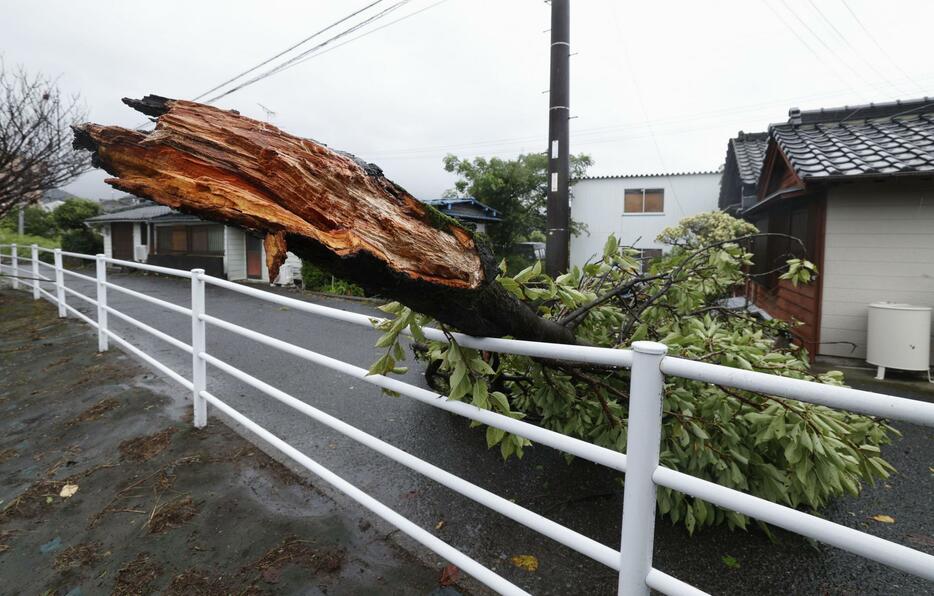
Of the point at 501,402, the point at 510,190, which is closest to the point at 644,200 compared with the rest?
the point at 510,190

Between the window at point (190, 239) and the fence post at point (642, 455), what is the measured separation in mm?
19055

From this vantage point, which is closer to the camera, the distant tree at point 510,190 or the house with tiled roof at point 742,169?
the house with tiled roof at point 742,169

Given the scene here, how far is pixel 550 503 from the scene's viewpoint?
2578 mm

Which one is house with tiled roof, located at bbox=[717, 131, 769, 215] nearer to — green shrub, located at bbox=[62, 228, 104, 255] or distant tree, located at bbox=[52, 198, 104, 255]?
green shrub, located at bbox=[62, 228, 104, 255]

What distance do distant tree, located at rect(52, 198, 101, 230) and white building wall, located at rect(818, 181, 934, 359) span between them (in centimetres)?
3159

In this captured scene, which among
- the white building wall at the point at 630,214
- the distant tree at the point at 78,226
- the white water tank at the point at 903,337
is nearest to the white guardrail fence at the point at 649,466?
the white water tank at the point at 903,337

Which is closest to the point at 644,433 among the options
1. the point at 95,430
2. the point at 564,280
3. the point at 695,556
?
the point at 564,280

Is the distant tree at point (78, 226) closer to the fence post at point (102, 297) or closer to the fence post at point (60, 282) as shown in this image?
the fence post at point (60, 282)

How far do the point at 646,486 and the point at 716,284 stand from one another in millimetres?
2235

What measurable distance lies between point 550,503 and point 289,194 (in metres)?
2.11

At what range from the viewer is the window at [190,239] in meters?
18.2

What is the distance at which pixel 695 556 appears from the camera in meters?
2.12

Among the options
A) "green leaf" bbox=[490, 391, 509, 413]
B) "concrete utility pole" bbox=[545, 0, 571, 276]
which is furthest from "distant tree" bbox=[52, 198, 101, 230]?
"green leaf" bbox=[490, 391, 509, 413]

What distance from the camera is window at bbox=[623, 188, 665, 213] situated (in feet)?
64.4
